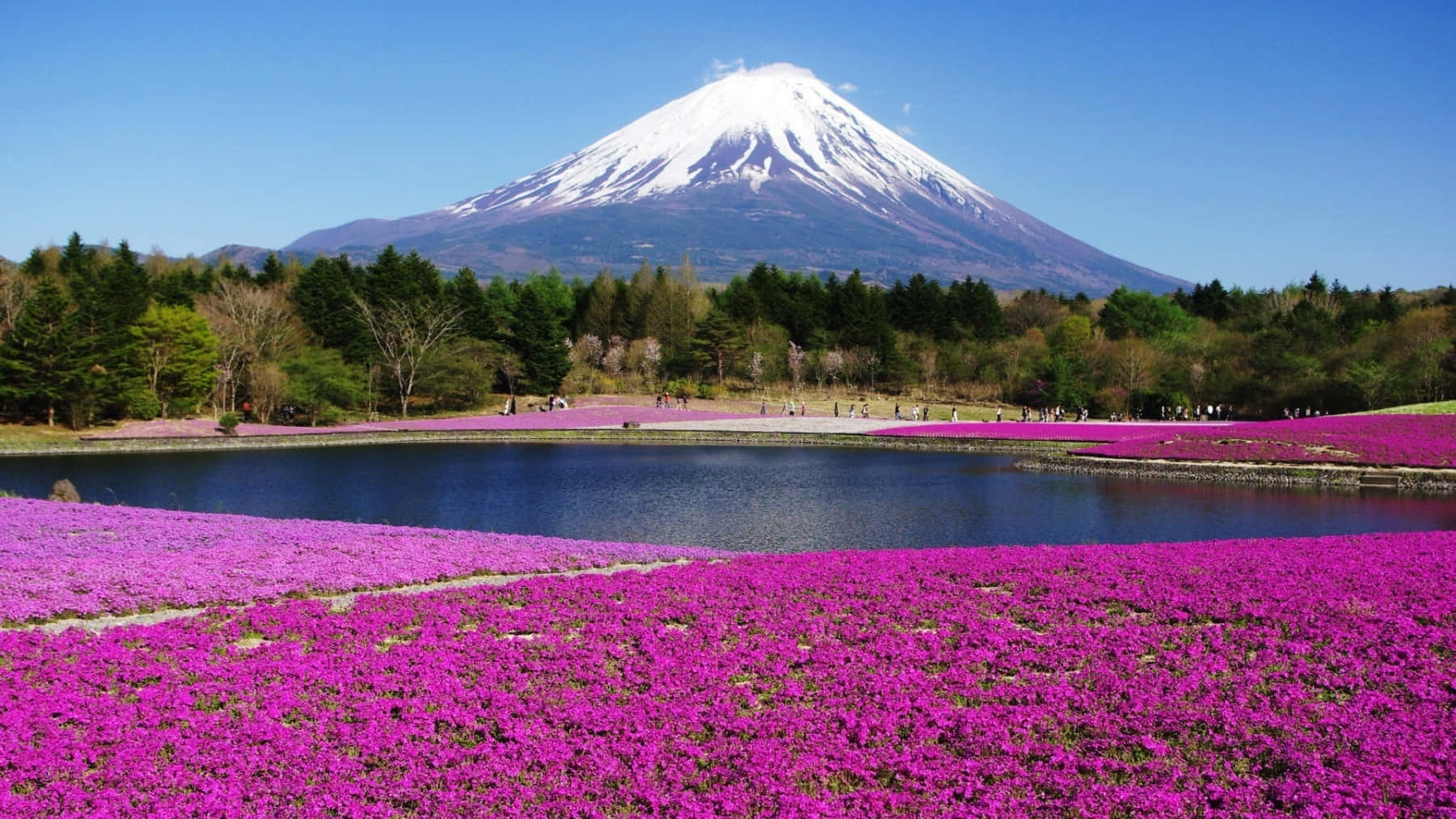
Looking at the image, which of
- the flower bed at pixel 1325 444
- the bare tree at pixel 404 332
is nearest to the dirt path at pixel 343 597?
the flower bed at pixel 1325 444

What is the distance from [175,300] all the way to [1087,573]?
211ft

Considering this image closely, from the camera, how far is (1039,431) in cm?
5072

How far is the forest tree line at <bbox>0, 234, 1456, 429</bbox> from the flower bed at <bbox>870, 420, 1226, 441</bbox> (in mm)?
17007

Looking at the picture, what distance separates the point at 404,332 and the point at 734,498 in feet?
147

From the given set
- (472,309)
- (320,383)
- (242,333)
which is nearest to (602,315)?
(472,309)

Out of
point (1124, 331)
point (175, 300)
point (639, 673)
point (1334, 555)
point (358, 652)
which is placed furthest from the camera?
point (1124, 331)

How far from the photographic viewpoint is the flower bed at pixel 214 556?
13461mm

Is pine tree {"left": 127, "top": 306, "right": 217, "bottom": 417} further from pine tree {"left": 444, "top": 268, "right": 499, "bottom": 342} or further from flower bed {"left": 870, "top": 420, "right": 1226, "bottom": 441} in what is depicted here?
flower bed {"left": 870, "top": 420, "right": 1226, "bottom": 441}

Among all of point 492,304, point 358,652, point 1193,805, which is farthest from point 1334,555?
point 492,304

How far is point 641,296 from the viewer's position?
9375 centimetres

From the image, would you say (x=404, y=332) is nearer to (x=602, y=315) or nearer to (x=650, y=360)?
(x=650, y=360)

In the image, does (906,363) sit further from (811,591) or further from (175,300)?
(811,591)

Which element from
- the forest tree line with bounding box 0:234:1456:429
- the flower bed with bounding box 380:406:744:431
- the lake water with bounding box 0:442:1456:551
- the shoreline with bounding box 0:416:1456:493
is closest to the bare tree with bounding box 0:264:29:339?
the forest tree line with bounding box 0:234:1456:429

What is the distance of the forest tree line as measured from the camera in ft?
184
